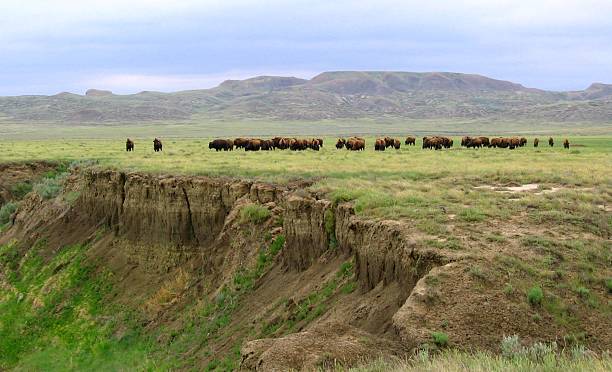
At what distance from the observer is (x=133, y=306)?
2577 centimetres

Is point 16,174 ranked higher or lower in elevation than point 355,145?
lower

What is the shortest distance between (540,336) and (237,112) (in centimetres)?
18620

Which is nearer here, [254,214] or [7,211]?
[254,214]

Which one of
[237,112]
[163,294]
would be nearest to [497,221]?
[163,294]

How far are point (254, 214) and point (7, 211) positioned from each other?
2339cm

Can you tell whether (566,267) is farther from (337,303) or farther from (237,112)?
(237,112)

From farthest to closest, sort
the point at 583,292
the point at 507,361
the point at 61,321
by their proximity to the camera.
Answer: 1. the point at 61,321
2. the point at 583,292
3. the point at 507,361

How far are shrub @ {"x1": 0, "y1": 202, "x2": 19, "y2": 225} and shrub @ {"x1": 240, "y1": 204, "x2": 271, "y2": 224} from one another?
73.6ft

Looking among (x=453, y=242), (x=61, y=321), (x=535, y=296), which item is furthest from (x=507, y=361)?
(x=61, y=321)

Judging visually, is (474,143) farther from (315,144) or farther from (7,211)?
(7,211)

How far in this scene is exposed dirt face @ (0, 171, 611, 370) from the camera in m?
12.2

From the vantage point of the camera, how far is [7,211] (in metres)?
42.0

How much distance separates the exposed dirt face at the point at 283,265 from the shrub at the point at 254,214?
4.7 inches

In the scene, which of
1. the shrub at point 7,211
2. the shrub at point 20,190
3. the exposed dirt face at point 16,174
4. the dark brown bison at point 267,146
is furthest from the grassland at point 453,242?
the dark brown bison at point 267,146
